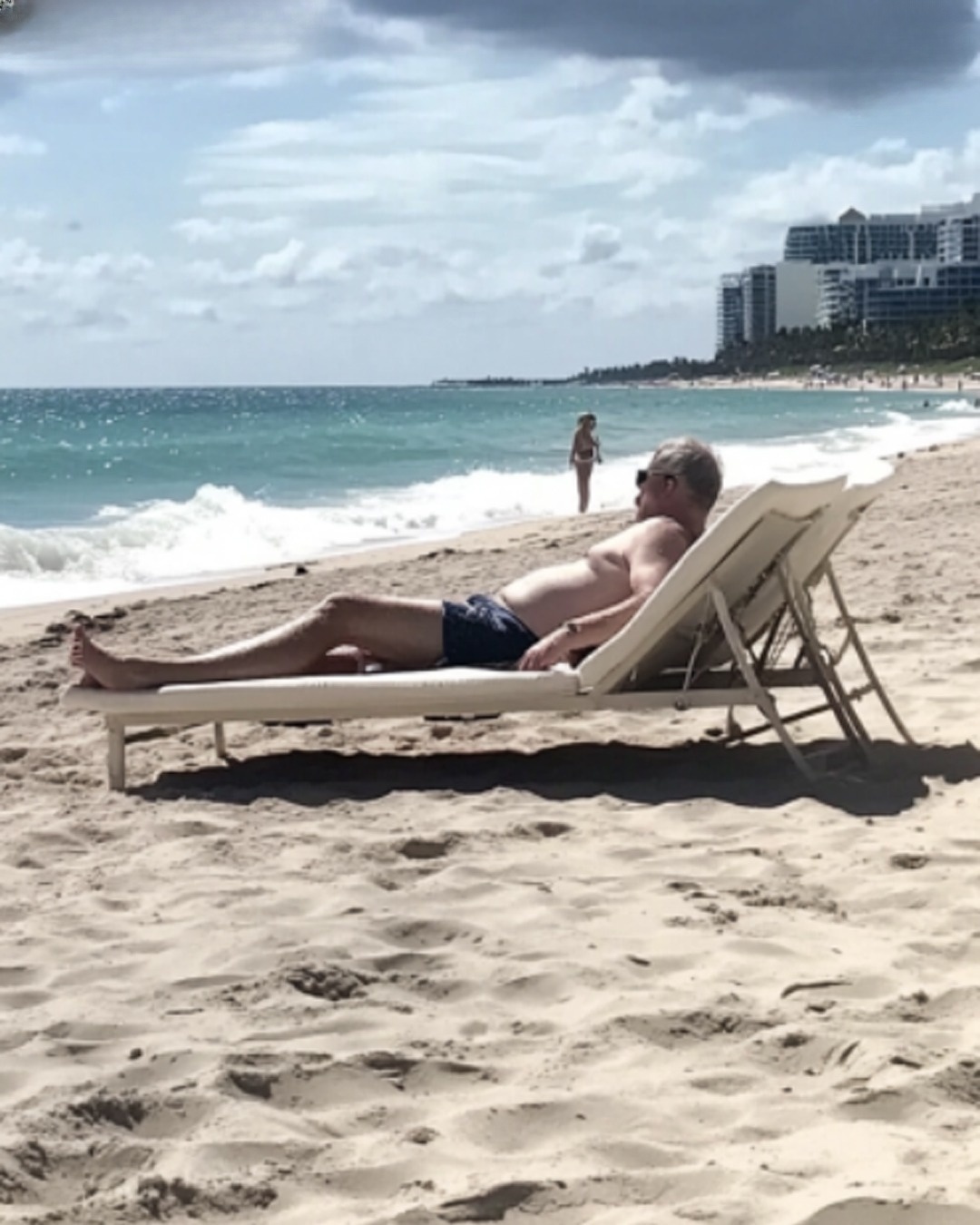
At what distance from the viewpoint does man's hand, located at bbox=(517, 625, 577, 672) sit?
5.00 m

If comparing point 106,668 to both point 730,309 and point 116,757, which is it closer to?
point 116,757

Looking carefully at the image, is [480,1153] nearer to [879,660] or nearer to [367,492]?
[879,660]

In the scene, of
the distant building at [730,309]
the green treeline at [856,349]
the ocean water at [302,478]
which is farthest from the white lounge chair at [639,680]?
the distant building at [730,309]

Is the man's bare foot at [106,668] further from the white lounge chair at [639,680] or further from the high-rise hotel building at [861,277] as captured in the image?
the high-rise hotel building at [861,277]

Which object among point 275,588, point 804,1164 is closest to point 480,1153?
point 804,1164

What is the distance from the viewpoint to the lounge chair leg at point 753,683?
15.5 feet

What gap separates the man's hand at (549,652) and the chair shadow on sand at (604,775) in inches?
12.5

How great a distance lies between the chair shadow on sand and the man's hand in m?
0.32

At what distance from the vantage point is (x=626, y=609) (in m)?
4.98

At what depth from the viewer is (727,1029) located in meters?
2.98

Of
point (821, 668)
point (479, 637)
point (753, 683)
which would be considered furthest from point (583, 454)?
point (753, 683)

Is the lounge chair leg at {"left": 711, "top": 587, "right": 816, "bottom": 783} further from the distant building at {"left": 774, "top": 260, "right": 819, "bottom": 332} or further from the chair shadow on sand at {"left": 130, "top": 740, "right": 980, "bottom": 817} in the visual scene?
the distant building at {"left": 774, "top": 260, "right": 819, "bottom": 332}

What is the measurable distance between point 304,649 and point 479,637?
20.9 inches

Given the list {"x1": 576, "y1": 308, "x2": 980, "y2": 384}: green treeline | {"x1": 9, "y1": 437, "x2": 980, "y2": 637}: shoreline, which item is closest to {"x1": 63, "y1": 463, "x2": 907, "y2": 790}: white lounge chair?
{"x1": 9, "y1": 437, "x2": 980, "y2": 637}: shoreline
